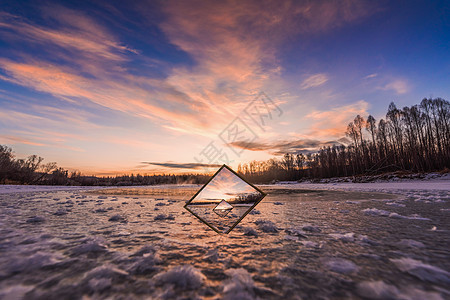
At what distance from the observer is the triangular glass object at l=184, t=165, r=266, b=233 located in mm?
3162

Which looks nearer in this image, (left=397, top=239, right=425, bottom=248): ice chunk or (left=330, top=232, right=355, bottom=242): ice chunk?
(left=397, top=239, right=425, bottom=248): ice chunk

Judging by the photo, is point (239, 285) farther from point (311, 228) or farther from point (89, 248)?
point (311, 228)

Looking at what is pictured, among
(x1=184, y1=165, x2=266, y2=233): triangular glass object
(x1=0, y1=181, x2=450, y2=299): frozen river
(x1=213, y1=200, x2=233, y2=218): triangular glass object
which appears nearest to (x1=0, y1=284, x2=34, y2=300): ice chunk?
(x1=0, y1=181, x2=450, y2=299): frozen river

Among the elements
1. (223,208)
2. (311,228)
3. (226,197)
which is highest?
(226,197)

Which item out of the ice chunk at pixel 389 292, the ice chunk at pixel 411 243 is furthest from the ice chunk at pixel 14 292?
the ice chunk at pixel 411 243

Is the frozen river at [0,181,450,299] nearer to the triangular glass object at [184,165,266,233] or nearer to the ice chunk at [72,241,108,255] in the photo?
the ice chunk at [72,241,108,255]

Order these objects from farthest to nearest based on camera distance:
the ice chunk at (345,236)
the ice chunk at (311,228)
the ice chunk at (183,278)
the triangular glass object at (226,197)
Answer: the ice chunk at (311,228)
the triangular glass object at (226,197)
the ice chunk at (345,236)
the ice chunk at (183,278)

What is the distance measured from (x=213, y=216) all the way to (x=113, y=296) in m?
A: 2.62

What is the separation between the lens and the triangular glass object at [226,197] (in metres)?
3.16

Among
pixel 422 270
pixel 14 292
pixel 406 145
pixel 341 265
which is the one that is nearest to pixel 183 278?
pixel 14 292

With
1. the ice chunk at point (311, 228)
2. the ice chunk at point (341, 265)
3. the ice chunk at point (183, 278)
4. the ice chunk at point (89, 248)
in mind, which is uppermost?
the ice chunk at point (183, 278)

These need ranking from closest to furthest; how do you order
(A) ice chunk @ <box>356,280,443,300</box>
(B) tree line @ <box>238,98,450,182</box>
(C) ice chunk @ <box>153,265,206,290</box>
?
(A) ice chunk @ <box>356,280,443,300</box>
(C) ice chunk @ <box>153,265,206,290</box>
(B) tree line @ <box>238,98,450,182</box>

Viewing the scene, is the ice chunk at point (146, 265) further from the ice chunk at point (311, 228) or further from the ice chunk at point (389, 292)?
the ice chunk at point (311, 228)

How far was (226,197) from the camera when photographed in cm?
341
